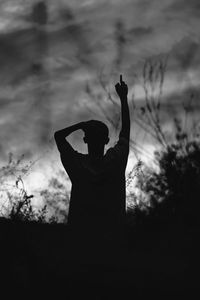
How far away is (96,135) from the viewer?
11.3ft

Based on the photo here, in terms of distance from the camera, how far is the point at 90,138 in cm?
349

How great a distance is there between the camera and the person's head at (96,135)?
11.3 ft

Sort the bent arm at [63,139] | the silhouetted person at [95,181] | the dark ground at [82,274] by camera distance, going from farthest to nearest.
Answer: the bent arm at [63,139]
the silhouetted person at [95,181]
the dark ground at [82,274]

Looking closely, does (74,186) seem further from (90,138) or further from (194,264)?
(194,264)

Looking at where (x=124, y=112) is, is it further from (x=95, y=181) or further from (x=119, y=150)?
(x=95, y=181)

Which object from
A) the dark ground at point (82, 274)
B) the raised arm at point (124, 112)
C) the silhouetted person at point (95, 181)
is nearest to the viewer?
the dark ground at point (82, 274)

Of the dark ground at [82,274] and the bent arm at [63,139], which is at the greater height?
the bent arm at [63,139]

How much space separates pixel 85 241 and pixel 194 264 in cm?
90

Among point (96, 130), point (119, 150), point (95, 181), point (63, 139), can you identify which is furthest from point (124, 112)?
point (95, 181)

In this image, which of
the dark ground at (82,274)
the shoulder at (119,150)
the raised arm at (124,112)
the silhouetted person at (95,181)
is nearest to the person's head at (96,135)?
the silhouetted person at (95,181)

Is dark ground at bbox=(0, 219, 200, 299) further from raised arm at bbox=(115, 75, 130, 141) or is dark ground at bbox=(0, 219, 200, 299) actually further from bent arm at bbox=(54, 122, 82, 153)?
raised arm at bbox=(115, 75, 130, 141)

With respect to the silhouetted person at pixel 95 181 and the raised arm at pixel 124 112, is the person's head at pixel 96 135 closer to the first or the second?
the silhouetted person at pixel 95 181

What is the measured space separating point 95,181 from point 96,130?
0.45m

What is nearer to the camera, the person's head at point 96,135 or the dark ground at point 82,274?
the dark ground at point 82,274
